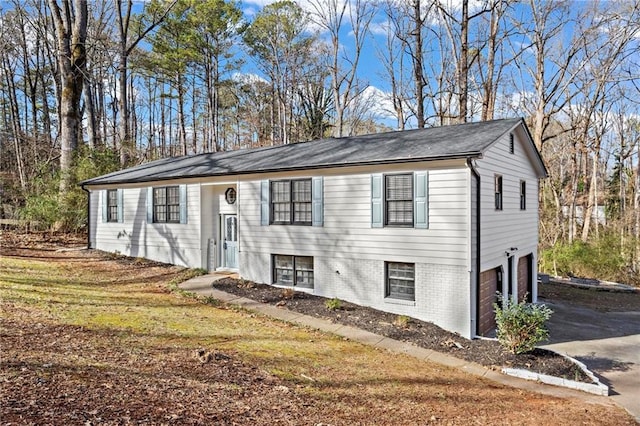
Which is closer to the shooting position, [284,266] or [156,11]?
[284,266]

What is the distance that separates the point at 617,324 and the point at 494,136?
7.38 meters

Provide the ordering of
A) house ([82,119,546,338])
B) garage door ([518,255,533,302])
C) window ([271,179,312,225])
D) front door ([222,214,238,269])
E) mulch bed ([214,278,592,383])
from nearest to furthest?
mulch bed ([214,278,592,383]) → house ([82,119,546,338]) → window ([271,179,312,225]) → garage door ([518,255,533,302]) → front door ([222,214,238,269])

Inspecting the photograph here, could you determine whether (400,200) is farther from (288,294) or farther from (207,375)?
(207,375)

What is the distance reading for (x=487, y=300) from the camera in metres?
10.8

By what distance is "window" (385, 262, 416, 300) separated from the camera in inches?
416

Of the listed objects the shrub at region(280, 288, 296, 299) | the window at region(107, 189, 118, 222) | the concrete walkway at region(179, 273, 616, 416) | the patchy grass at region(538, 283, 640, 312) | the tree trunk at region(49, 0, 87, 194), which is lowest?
the patchy grass at region(538, 283, 640, 312)

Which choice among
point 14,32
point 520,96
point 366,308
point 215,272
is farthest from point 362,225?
point 14,32

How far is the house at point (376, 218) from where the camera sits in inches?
388

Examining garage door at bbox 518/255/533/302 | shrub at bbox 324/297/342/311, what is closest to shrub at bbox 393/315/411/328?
shrub at bbox 324/297/342/311

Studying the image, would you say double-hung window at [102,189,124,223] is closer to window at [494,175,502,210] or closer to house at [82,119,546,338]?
house at [82,119,546,338]

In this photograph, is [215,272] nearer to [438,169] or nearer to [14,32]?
[438,169]

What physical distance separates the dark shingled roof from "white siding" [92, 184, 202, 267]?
909mm

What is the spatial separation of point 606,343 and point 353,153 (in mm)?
8320

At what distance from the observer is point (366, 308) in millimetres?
11016
